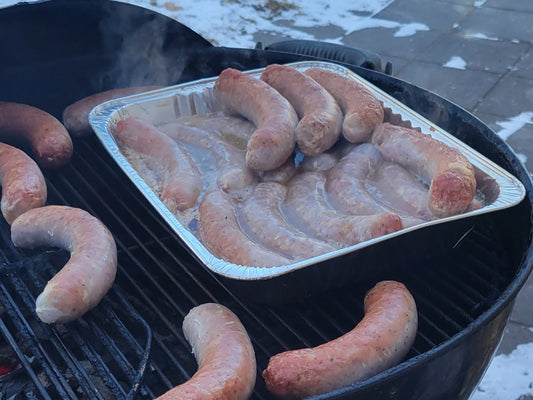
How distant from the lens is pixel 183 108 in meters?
3.11

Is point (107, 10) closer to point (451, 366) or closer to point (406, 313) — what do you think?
point (406, 313)

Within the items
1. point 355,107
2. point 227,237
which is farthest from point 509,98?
point 227,237

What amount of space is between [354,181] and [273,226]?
1.40 ft

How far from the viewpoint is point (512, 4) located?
7.11m

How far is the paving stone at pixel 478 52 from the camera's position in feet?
19.4

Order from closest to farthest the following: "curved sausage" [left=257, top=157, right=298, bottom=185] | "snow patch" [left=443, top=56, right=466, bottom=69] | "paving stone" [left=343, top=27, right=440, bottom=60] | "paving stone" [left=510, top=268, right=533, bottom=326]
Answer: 1. "curved sausage" [left=257, top=157, right=298, bottom=185]
2. "paving stone" [left=510, top=268, right=533, bottom=326]
3. "snow patch" [left=443, top=56, right=466, bottom=69]
4. "paving stone" [left=343, top=27, right=440, bottom=60]

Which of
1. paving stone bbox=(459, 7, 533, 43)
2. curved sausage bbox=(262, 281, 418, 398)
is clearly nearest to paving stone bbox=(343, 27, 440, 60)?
paving stone bbox=(459, 7, 533, 43)

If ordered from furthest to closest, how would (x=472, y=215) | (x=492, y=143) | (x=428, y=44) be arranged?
(x=428, y=44) → (x=492, y=143) → (x=472, y=215)

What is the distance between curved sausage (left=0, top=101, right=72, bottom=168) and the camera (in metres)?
2.82

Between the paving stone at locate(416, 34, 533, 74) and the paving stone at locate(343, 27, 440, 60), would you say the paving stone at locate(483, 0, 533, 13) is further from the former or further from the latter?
the paving stone at locate(343, 27, 440, 60)

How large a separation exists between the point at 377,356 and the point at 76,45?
99.1 inches

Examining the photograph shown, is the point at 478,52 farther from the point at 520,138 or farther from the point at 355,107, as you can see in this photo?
the point at 355,107

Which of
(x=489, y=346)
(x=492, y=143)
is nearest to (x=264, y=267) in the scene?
(x=489, y=346)

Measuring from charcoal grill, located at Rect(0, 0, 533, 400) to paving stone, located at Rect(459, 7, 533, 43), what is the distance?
4.03 meters
